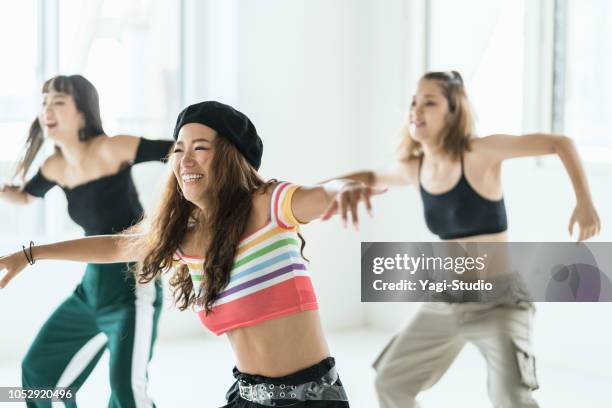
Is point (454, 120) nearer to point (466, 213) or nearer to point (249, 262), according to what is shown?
point (466, 213)

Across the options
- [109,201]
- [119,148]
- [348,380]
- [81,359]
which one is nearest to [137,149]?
[119,148]

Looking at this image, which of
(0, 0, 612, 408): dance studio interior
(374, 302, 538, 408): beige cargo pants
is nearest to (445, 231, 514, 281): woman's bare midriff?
(374, 302, 538, 408): beige cargo pants

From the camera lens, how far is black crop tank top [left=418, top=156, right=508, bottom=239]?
2715 mm

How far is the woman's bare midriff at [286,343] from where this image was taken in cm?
179

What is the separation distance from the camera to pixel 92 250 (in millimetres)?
2059

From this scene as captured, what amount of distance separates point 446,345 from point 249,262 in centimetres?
98

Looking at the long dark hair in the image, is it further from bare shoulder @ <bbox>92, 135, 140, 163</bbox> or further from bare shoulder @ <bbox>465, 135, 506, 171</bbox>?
bare shoulder @ <bbox>465, 135, 506, 171</bbox>

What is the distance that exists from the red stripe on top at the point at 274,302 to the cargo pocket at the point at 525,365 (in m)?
0.86

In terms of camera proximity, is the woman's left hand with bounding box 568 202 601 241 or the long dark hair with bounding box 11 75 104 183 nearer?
the woman's left hand with bounding box 568 202 601 241

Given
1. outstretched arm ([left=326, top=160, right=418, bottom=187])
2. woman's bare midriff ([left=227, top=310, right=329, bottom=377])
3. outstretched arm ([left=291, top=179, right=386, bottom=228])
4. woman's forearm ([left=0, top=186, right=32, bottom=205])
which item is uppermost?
outstretched arm ([left=291, top=179, right=386, bottom=228])

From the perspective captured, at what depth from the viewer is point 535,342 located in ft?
13.2

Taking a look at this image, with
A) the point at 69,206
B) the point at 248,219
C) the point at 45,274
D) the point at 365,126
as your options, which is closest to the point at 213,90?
the point at 365,126

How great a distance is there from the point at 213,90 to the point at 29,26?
96 centimetres

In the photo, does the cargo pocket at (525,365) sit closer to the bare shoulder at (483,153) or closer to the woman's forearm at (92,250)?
the bare shoulder at (483,153)
